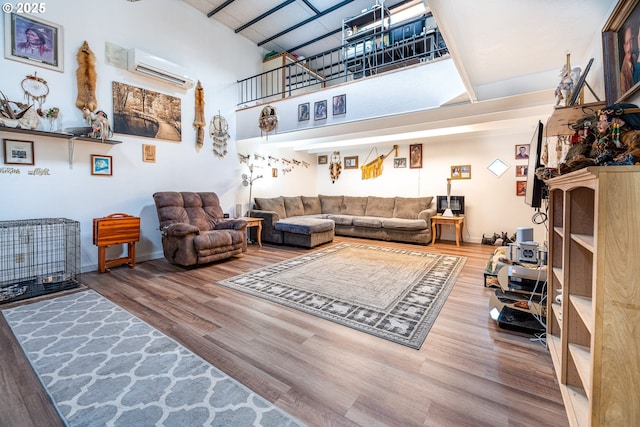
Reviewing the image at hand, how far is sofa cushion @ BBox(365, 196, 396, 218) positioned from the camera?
6.26m

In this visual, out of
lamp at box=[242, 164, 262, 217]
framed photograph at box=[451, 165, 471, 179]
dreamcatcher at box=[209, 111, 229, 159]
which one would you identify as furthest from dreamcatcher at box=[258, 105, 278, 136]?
framed photograph at box=[451, 165, 471, 179]

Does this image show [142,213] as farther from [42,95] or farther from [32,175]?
[42,95]

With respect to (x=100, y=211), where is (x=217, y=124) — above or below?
above

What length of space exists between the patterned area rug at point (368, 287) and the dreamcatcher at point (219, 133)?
257cm

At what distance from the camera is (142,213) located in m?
4.19

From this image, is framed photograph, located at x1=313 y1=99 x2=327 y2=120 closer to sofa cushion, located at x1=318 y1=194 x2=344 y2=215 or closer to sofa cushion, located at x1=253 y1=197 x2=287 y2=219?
sofa cushion, located at x1=253 y1=197 x2=287 y2=219

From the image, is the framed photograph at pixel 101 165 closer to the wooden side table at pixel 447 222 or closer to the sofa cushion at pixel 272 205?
the sofa cushion at pixel 272 205

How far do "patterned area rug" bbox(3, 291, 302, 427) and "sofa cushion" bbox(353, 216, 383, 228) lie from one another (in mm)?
4428

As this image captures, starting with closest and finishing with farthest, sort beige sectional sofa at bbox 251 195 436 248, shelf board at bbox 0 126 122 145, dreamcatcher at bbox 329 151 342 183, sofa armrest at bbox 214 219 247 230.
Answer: shelf board at bbox 0 126 122 145 < sofa armrest at bbox 214 219 247 230 < beige sectional sofa at bbox 251 195 436 248 < dreamcatcher at bbox 329 151 342 183

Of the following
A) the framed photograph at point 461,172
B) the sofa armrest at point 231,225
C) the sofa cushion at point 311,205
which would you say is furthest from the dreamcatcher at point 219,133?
the framed photograph at point 461,172

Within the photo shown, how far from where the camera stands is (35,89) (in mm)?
3182

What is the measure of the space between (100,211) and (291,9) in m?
4.50

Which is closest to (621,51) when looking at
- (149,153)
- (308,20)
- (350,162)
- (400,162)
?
(400,162)

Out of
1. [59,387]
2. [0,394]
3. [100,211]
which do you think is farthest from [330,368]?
[100,211]
